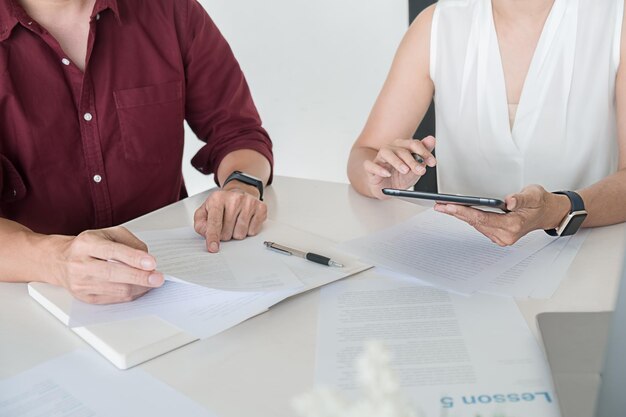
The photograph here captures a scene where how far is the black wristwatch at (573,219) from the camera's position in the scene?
115 cm

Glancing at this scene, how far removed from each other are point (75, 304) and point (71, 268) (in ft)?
0.18

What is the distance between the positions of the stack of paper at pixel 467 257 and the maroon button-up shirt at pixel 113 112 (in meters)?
0.53

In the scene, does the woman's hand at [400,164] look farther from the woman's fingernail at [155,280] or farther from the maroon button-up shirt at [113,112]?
the woman's fingernail at [155,280]

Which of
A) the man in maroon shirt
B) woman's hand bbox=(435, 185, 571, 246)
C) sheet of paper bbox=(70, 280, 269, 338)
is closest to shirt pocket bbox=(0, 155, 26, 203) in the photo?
the man in maroon shirt

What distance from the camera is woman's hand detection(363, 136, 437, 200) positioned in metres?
1.24

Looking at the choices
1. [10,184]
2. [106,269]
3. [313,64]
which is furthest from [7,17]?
[313,64]

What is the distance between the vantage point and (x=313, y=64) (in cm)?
301

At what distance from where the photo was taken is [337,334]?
89cm

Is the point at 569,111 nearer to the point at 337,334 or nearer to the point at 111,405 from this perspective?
the point at 337,334

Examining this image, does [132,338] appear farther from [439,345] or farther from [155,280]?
[439,345]

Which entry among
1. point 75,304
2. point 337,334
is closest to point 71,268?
point 75,304

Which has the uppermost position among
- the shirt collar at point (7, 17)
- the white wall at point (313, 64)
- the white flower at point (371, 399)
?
the shirt collar at point (7, 17)

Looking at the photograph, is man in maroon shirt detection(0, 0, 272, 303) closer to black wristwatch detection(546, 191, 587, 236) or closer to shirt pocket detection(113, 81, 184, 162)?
shirt pocket detection(113, 81, 184, 162)

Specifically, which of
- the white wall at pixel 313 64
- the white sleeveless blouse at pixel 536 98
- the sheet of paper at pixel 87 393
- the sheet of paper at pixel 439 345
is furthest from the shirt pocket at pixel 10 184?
the white wall at pixel 313 64
